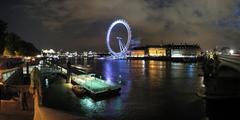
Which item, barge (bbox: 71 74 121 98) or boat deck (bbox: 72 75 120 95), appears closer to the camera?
barge (bbox: 71 74 121 98)

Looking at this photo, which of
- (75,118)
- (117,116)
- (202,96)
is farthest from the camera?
(202,96)

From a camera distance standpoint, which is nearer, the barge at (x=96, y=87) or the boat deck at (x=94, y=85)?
the barge at (x=96, y=87)

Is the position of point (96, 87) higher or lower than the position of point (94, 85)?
lower

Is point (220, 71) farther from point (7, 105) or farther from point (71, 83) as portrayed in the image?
point (7, 105)

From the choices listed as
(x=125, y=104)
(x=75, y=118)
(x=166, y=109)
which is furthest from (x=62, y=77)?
(x=75, y=118)

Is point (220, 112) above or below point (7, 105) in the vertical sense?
below

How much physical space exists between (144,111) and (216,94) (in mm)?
10502

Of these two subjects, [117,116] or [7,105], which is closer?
[7,105]

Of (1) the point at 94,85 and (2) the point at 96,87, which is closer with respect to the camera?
(2) the point at 96,87

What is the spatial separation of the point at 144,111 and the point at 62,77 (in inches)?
1297

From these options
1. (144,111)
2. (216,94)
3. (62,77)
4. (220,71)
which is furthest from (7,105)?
(62,77)

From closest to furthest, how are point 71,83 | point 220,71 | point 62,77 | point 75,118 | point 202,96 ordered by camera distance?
point 75,118 < point 202,96 < point 220,71 < point 71,83 < point 62,77

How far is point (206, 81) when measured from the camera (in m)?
49.4

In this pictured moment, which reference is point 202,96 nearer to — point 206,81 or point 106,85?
point 206,81
